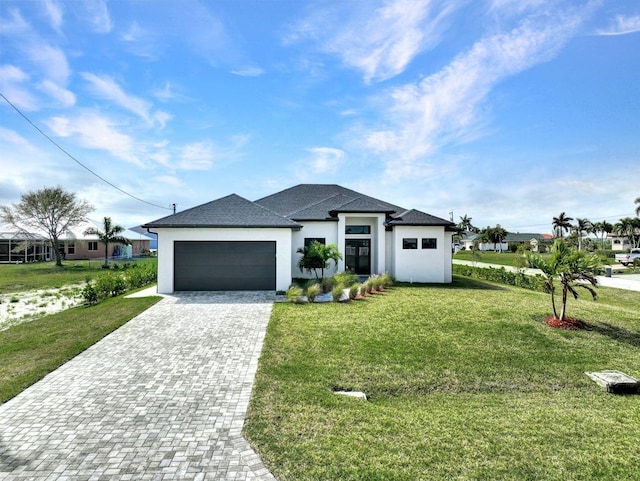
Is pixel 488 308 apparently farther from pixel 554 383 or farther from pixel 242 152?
pixel 242 152

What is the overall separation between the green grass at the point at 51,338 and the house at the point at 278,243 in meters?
2.96

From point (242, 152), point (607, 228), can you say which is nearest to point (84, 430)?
point (242, 152)

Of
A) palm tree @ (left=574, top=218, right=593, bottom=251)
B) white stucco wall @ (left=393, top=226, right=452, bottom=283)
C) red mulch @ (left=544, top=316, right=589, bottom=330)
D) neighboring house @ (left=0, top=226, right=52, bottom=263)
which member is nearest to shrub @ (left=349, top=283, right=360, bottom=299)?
white stucco wall @ (left=393, top=226, right=452, bottom=283)

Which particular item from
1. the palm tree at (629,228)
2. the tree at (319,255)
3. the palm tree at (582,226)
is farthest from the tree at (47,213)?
the palm tree at (582,226)

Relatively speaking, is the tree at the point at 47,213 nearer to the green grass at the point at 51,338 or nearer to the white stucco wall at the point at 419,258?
the green grass at the point at 51,338

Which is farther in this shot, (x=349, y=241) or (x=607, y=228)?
(x=607, y=228)

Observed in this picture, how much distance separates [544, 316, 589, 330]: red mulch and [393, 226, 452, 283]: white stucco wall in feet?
28.2

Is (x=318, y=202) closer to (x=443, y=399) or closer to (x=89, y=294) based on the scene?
(x=89, y=294)

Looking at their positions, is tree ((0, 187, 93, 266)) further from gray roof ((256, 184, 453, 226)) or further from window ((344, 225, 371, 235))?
window ((344, 225, 371, 235))

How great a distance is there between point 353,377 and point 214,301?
836 cm

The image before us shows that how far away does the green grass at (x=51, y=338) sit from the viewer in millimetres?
6361

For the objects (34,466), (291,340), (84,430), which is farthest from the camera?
(291,340)

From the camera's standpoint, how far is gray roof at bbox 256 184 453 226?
62.6 ft

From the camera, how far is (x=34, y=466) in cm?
374
